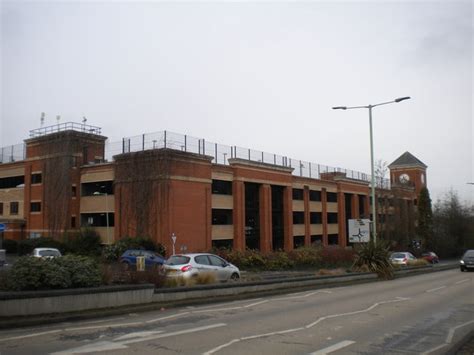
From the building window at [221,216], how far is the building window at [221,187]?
5.24ft

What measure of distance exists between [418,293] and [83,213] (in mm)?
33092

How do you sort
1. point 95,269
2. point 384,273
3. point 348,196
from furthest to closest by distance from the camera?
point 348,196 → point 384,273 → point 95,269

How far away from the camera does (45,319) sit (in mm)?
10477

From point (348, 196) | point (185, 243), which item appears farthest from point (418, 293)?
point (348, 196)

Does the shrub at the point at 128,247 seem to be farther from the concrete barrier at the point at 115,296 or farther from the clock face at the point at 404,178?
the clock face at the point at 404,178

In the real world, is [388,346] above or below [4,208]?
below

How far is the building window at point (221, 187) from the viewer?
140 ft

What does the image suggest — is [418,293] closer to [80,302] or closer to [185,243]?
[80,302]

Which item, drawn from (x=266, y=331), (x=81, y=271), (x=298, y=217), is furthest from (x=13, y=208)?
(x=266, y=331)

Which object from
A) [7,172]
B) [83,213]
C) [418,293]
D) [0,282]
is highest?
[7,172]

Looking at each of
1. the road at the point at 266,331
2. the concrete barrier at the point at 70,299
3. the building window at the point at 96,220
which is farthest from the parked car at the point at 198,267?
the building window at the point at 96,220

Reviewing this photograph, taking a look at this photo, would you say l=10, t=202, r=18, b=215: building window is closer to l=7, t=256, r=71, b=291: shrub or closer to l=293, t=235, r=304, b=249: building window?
l=293, t=235, r=304, b=249: building window

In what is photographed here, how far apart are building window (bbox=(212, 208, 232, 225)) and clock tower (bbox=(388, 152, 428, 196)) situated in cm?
→ 4880

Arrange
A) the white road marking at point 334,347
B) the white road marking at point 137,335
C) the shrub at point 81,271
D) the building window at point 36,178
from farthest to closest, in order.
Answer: the building window at point 36,178
the shrub at point 81,271
the white road marking at point 137,335
the white road marking at point 334,347
